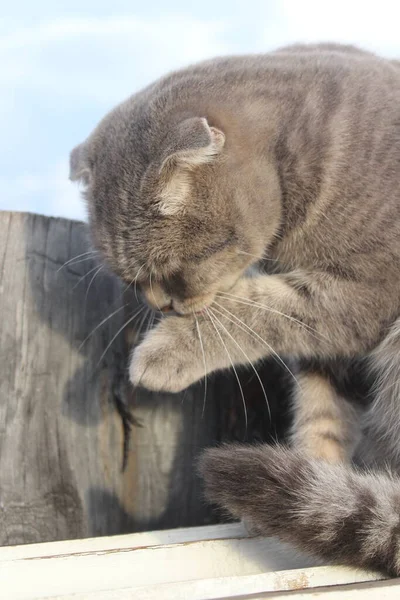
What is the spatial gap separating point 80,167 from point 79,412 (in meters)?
0.64

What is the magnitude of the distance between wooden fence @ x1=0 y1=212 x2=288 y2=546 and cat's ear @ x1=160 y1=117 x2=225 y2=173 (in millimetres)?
502

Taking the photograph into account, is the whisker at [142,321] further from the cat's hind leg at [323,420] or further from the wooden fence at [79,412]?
the cat's hind leg at [323,420]

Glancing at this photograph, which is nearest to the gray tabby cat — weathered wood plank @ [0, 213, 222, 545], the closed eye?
the closed eye

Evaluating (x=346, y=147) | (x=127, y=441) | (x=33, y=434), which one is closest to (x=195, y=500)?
(x=127, y=441)

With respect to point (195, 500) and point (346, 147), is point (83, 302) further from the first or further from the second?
point (346, 147)

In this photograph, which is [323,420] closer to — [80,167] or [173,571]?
[173,571]

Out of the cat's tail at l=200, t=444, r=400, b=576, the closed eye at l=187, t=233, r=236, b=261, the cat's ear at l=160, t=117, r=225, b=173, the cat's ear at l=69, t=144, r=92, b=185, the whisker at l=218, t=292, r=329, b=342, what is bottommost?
the cat's tail at l=200, t=444, r=400, b=576

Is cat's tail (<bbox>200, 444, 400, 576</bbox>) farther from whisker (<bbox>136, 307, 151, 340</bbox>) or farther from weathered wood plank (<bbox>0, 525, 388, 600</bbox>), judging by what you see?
whisker (<bbox>136, 307, 151, 340</bbox>)

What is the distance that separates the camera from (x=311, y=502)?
124 centimetres

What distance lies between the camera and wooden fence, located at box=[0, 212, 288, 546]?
68.5 inches

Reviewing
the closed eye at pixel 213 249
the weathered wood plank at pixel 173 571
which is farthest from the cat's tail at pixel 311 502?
the closed eye at pixel 213 249

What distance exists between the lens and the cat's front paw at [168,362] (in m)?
1.66

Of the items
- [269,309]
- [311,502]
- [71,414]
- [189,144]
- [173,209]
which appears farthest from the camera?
[71,414]

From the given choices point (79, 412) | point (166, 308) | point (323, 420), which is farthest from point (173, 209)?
point (323, 420)
